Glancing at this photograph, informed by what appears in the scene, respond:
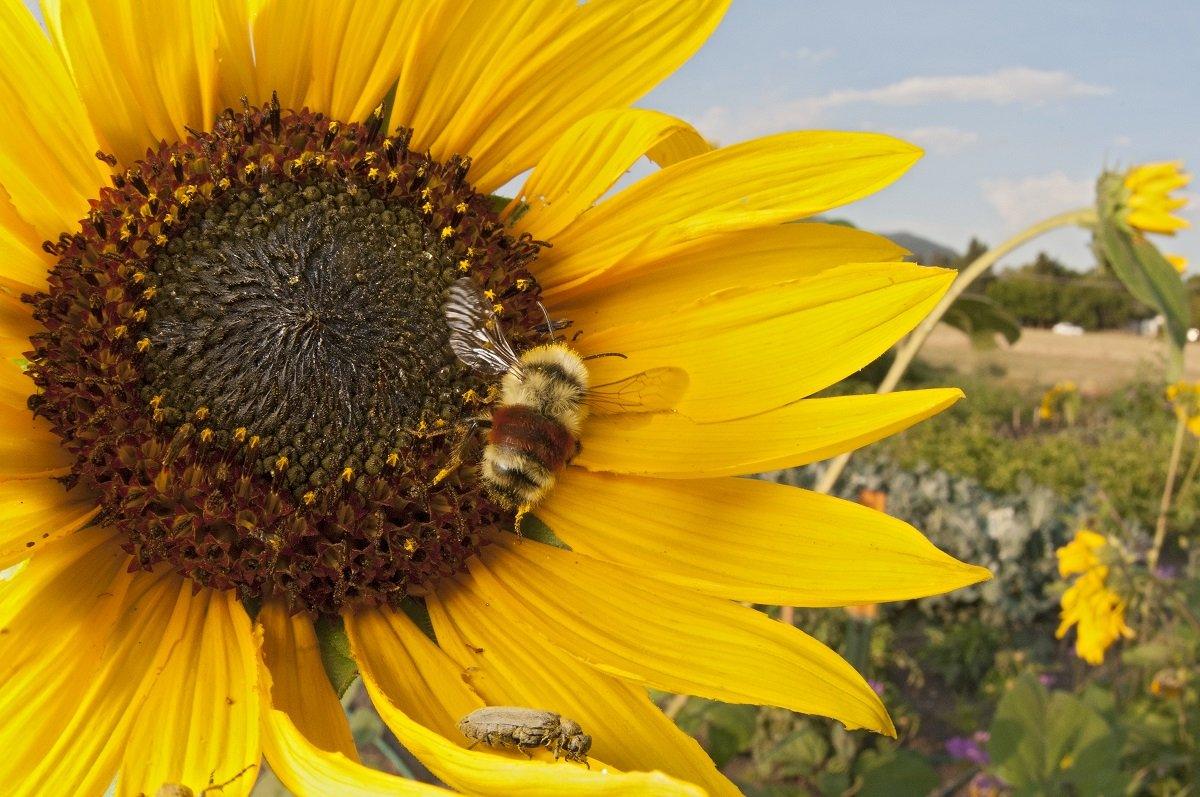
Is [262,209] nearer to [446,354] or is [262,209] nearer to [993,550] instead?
[446,354]

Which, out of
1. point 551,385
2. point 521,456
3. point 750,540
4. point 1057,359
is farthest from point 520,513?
point 1057,359

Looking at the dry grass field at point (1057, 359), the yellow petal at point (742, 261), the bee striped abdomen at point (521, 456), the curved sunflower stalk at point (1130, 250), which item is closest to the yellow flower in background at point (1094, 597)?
the curved sunflower stalk at point (1130, 250)

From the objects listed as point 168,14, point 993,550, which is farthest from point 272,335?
point 993,550

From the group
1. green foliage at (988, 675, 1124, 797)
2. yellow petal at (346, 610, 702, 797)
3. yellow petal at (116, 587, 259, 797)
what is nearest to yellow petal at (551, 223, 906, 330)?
yellow petal at (346, 610, 702, 797)

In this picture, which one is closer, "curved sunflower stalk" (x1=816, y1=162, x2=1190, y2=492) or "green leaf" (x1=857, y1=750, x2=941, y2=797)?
"curved sunflower stalk" (x1=816, y1=162, x2=1190, y2=492)

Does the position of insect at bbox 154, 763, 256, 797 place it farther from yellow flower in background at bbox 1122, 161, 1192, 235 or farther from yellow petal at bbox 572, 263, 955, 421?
yellow flower in background at bbox 1122, 161, 1192, 235

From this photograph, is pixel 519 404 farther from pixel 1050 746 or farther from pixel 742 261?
pixel 1050 746

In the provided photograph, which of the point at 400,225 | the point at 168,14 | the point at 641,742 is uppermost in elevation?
the point at 168,14
